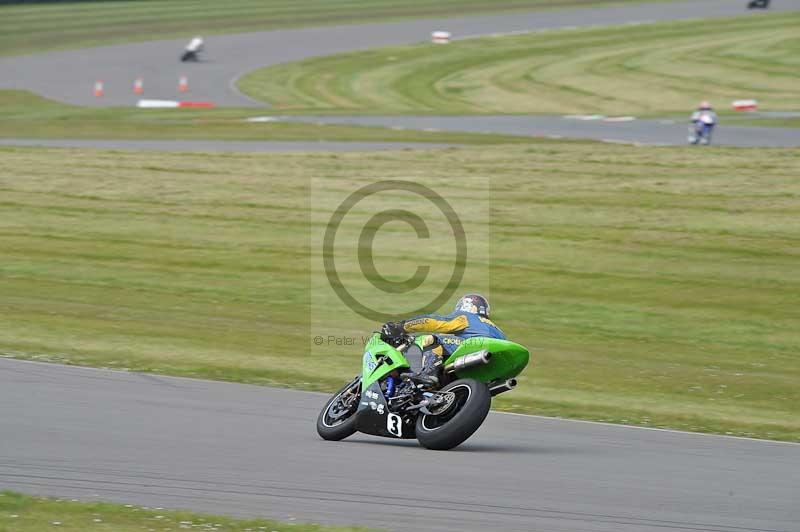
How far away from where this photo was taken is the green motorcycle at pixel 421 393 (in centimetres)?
928

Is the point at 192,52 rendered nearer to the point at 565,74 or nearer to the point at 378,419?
the point at 565,74

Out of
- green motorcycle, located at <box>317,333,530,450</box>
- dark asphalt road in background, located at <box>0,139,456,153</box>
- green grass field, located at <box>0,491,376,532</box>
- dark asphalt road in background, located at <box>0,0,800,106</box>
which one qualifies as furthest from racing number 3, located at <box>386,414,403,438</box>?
dark asphalt road in background, located at <box>0,0,800,106</box>

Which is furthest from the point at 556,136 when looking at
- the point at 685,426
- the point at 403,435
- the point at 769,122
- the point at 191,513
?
the point at 191,513

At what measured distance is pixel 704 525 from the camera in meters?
7.73

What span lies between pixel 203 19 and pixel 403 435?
64.2 metres

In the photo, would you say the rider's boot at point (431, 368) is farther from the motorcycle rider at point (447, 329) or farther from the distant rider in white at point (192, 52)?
the distant rider in white at point (192, 52)

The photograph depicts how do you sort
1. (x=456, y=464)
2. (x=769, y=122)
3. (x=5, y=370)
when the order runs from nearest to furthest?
(x=456, y=464) < (x=5, y=370) < (x=769, y=122)

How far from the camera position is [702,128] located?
29797mm

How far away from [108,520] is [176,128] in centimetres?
2778

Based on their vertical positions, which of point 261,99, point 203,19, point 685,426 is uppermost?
point 203,19

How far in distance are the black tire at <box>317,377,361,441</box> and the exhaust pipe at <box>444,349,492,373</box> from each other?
3.98 feet

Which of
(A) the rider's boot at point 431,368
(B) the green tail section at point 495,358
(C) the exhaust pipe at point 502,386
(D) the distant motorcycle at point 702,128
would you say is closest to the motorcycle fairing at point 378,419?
(A) the rider's boot at point 431,368

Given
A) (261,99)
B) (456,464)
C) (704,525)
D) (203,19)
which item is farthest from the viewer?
(203,19)

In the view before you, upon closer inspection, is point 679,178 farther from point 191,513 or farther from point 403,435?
point 191,513
